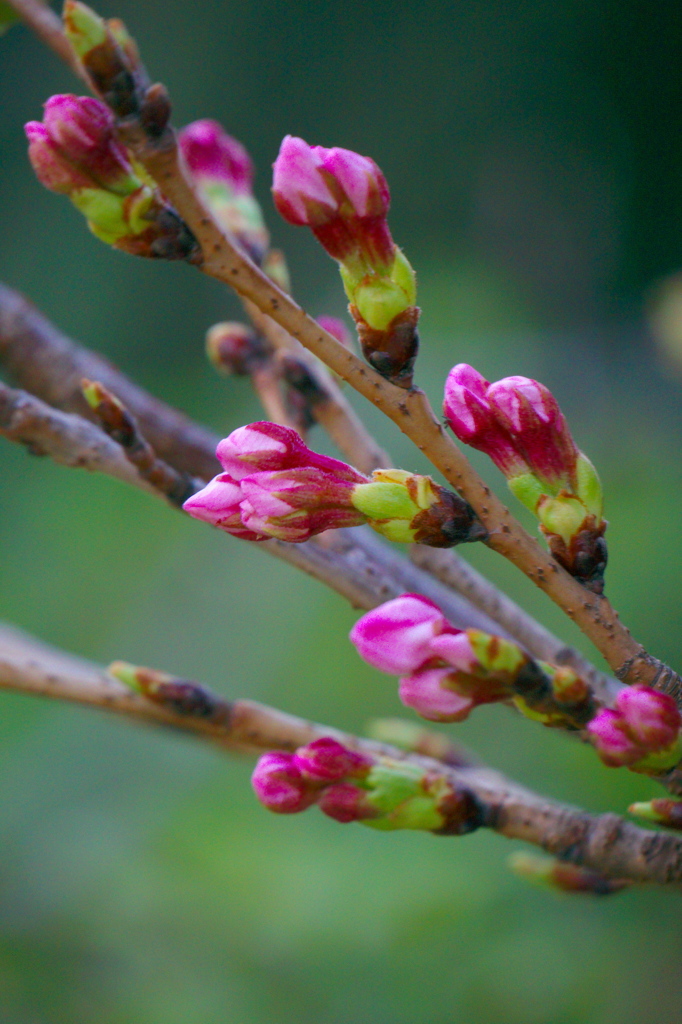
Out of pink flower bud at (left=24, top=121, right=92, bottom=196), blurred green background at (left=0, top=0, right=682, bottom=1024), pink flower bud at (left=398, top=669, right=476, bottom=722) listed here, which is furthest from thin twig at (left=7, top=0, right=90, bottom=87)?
blurred green background at (left=0, top=0, right=682, bottom=1024)

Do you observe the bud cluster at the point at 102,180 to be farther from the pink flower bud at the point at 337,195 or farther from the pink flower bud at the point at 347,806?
the pink flower bud at the point at 347,806

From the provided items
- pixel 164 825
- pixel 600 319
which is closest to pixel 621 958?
pixel 164 825

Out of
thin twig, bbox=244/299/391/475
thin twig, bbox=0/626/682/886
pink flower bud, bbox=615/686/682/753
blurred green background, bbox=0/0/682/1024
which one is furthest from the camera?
blurred green background, bbox=0/0/682/1024

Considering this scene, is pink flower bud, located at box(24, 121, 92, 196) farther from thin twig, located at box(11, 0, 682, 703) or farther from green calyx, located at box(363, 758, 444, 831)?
green calyx, located at box(363, 758, 444, 831)

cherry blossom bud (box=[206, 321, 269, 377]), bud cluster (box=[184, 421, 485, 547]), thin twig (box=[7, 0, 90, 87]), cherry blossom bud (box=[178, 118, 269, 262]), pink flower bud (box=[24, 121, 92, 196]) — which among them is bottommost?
bud cluster (box=[184, 421, 485, 547])

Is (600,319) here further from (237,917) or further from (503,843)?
(237,917)

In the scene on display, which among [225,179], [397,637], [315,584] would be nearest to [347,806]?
[397,637]

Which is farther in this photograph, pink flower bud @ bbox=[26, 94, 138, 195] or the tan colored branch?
the tan colored branch

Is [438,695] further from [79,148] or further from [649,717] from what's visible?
[79,148]

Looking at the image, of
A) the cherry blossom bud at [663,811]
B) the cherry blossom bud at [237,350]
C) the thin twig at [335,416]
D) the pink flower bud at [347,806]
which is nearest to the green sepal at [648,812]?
the cherry blossom bud at [663,811]
